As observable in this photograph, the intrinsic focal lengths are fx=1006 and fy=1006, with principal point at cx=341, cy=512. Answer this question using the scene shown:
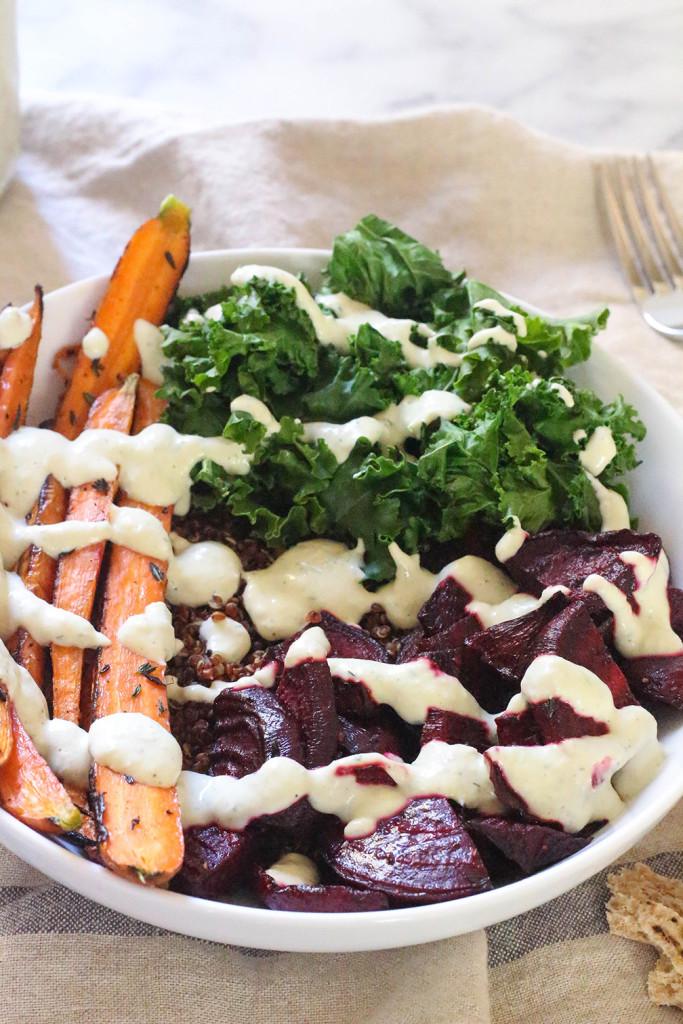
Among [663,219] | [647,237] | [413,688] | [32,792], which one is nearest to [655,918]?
[413,688]

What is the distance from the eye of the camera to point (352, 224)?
3838mm

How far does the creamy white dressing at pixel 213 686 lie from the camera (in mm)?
2176

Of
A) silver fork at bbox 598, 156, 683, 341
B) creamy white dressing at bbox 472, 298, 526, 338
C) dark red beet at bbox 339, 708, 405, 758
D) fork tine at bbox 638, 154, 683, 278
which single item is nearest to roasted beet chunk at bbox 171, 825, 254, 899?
dark red beet at bbox 339, 708, 405, 758

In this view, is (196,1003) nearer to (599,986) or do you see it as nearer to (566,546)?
(599,986)

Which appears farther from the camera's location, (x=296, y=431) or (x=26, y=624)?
(x=296, y=431)

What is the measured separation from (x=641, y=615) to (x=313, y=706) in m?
→ 0.74

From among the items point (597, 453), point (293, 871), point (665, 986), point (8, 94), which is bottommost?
point (665, 986)

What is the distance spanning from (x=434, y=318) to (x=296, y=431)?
662mm

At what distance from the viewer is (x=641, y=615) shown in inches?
86.2

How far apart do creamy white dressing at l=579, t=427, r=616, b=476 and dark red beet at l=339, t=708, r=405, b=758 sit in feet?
2.83

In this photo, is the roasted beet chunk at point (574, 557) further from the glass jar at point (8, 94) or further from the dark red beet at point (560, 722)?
the glass jar at point (8, 94)

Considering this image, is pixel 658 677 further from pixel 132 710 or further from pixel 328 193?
pixel 328 193

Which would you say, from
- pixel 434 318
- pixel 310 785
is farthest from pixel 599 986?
pixel 434 318

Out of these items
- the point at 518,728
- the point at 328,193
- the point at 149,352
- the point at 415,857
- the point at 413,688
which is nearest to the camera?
A: the point at 415,857
